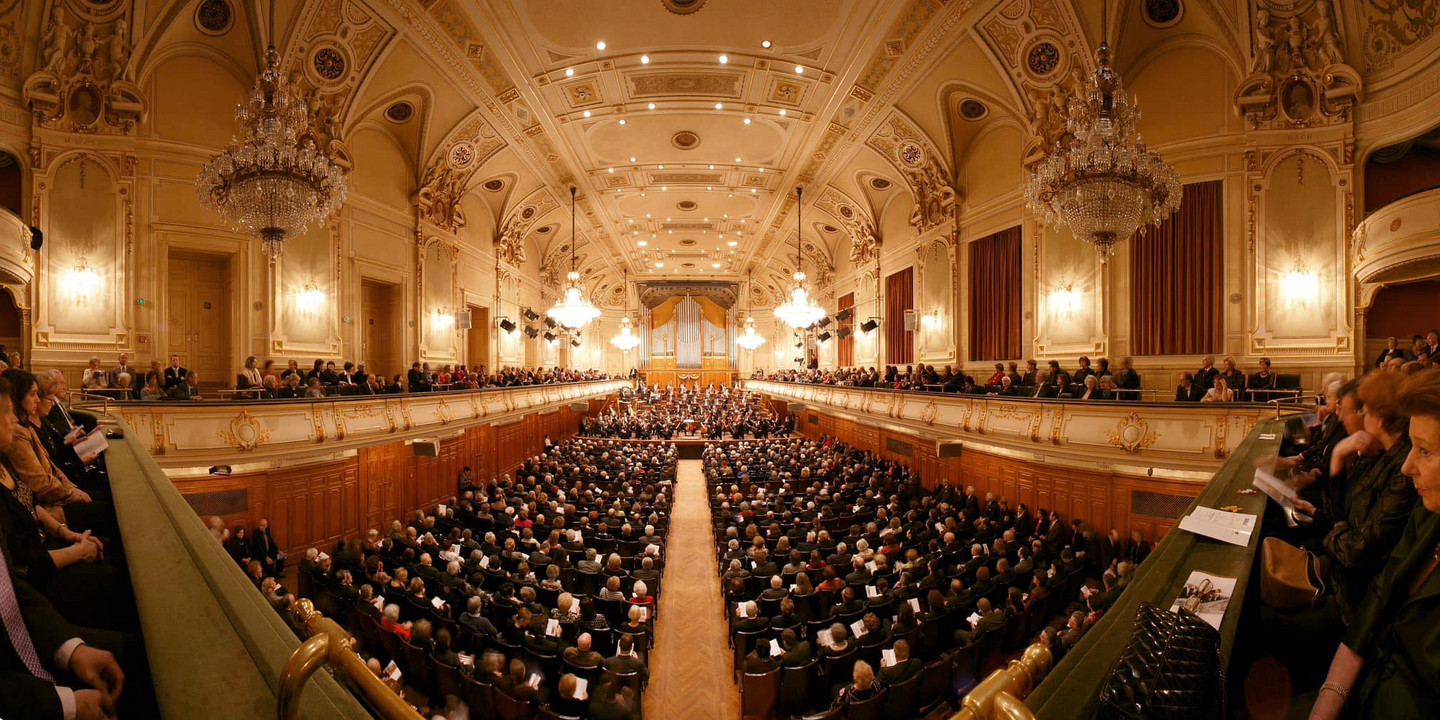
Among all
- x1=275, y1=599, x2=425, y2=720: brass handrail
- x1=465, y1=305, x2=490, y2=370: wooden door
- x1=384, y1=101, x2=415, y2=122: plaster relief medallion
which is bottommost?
x1=275, y1=599, x2=425, y2=720: brass handrail

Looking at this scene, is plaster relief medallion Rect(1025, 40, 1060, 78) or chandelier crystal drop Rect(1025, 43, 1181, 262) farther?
plaster relief medallion Rect(1025, 40, 1060, 78)

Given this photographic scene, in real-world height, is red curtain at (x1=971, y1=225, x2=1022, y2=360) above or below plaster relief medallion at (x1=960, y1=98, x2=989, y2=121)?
below

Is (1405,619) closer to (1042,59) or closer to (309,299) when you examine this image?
(1042,59)

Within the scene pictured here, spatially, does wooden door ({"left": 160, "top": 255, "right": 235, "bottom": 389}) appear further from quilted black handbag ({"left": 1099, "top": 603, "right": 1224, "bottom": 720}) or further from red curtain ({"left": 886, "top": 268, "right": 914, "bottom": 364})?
red curtain ({"left": 886, "top": 268, "right": 914, "bottom": 364})

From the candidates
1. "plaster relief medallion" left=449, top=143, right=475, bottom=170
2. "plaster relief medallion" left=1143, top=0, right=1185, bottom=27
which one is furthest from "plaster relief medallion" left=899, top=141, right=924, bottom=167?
"plaster relief medallion" left=449, top=143, right=475, bottom=170

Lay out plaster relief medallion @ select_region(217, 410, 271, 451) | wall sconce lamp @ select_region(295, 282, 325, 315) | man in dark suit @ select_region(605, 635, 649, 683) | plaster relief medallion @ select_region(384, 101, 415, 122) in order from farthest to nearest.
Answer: plaster relief medallion @ select_region(384, 101, 415, 122)
wall sconce lamp @ select_region(295, 282, 325, 315)
plaster relief medallion @ select_region(217, 410, 271, 451)
man in dark suit @ select_region(605, 635, 649, 683)

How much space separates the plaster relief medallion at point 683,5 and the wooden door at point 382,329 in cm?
917

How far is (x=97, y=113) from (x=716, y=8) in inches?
406

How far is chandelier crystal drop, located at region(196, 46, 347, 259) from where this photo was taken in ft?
21.1

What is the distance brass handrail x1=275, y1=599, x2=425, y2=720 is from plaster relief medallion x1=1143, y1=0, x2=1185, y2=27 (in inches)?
512

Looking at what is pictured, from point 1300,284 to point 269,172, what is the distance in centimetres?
1470

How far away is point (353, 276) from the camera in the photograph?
1183 cm

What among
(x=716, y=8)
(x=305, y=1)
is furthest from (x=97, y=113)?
(x=716, y=8)

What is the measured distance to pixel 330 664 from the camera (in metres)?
1.09
